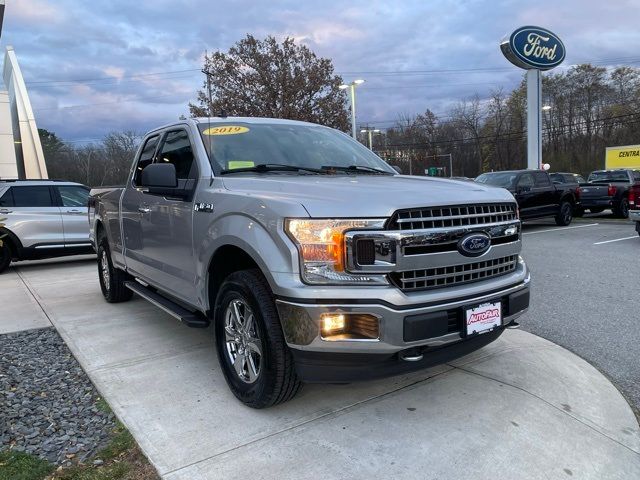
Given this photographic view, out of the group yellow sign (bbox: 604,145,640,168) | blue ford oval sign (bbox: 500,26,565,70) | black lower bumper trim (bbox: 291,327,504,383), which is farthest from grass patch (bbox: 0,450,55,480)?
yellow sign (bbox: 604,145,640,168)

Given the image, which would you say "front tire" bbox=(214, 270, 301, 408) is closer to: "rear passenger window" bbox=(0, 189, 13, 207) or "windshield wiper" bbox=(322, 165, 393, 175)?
"windshield wiper" bbox=(322, 165, 393, 175)

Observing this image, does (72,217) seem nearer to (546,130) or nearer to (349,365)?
(349,365)

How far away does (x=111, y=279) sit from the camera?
6.38 metres

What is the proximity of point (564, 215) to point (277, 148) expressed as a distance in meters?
13.7

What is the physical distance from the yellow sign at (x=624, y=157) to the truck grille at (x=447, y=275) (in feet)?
104

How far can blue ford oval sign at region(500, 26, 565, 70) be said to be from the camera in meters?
20.1

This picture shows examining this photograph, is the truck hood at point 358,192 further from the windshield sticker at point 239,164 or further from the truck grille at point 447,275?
the truck grille at point 447,275

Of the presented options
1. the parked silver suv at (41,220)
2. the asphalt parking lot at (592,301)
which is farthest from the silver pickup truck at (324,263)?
the parked silver suv at (41,220)

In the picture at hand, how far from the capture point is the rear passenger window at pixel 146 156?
17.1 feet

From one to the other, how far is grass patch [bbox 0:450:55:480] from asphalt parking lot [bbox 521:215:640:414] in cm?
366

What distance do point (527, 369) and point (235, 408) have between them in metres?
2.23

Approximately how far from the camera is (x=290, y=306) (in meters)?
2.81

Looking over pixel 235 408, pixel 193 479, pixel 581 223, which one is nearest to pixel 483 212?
pixel 235 408

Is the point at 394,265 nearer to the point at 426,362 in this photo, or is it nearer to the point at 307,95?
the point at 426,362
